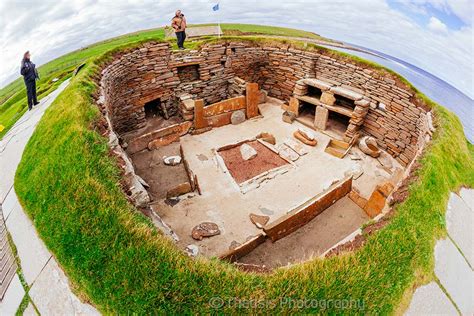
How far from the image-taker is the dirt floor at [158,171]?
9.47m

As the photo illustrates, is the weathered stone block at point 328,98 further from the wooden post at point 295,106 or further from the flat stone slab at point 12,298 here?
the flat stone slab at point 12,298

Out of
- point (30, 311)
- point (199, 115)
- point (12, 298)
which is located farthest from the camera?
point (199, 115)

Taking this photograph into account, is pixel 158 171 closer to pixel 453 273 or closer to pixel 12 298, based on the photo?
pixel 12 298

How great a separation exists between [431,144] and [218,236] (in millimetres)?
6887

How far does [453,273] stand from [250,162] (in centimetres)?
664

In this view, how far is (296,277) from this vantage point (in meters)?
4.15

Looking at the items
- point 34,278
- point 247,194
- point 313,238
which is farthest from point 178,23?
point 34,278

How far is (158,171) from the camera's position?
10.2 meters

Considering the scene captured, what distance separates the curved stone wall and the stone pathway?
145 inches

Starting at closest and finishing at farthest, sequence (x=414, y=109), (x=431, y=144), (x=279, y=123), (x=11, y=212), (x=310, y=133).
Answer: (x=11, y=212) < (x=431, y=144) < (x=414, y=109) < (x=310, y=133) < (x=279, y=123)

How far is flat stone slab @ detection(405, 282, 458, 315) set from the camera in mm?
4493

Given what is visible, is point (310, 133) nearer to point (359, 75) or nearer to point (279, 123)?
point (279, 123)

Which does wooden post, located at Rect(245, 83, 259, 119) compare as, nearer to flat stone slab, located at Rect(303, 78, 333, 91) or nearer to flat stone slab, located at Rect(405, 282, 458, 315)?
flat stone slab, located at Rect(303, 78, 333, 91)

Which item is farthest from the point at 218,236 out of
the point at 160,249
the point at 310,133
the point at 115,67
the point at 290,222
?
the point at 115,67
